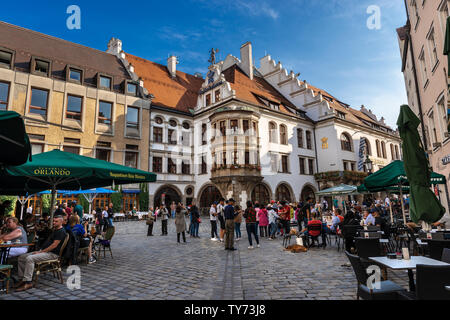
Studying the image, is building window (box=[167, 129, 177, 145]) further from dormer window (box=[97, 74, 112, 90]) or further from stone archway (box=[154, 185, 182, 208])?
dormer window (box=[97, 74, 112, 90])

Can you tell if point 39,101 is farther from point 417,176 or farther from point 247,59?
point 417,176

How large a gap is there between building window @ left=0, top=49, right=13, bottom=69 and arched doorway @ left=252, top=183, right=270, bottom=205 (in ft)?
86.2

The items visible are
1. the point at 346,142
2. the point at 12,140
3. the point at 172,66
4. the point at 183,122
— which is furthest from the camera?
the point at 172,66

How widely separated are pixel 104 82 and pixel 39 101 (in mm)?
6646

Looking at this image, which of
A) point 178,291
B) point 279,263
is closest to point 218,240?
point 279,263

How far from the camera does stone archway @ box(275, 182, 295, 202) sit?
3186cm

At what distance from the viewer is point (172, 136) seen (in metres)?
33.0

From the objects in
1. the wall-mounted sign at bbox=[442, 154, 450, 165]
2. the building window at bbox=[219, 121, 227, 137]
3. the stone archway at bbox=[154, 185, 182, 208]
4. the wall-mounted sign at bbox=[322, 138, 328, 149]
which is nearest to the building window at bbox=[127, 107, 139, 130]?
the stone archway at bbox=[154, 185, 182, 208]

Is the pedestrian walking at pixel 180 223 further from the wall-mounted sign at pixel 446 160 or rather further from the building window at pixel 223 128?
the building window at pixel 223 128

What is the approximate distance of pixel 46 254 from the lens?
19.7ft

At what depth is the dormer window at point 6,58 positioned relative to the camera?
2423 cm

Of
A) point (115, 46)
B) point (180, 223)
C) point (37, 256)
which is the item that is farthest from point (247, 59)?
point (37, 256)
